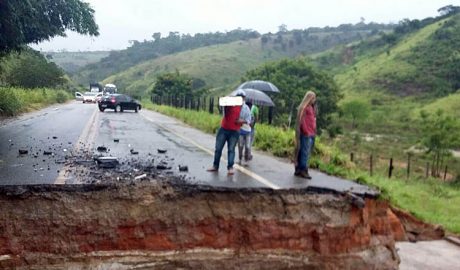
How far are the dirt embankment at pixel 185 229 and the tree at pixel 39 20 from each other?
25.0 ft

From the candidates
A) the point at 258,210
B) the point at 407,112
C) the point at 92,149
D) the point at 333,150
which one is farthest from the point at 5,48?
the point at 407,112

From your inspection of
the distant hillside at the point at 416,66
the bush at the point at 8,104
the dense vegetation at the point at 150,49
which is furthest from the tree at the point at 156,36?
the bush at the point at 8,104

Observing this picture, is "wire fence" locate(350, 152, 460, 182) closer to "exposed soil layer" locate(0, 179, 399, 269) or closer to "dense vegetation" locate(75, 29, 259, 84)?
"exposed soil layer" locate(0, 179, 399, 269)

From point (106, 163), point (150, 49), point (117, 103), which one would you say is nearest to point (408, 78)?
point (117, 103)

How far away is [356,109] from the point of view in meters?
52.7

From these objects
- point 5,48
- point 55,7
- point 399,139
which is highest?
point 55,7

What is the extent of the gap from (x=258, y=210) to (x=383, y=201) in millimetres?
2218

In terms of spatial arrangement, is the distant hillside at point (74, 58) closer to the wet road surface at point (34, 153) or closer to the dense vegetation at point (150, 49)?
the dense vegetation at point (150, 49)

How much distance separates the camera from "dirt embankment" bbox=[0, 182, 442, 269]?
686cm

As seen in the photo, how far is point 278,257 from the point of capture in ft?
25.1

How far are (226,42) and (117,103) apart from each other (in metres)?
106

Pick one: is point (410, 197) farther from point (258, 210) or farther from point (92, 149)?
point (92, 149)

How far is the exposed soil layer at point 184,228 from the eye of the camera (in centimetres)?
686

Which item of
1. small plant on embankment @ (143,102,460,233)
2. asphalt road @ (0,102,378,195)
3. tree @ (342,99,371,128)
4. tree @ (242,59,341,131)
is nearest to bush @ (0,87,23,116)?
asphalt road @ (0,102,378,195)
